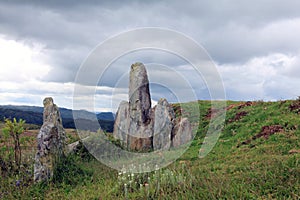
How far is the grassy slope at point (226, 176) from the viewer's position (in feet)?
26.6

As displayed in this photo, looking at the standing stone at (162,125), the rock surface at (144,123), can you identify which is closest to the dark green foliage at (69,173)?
the rock surface at (144,123)

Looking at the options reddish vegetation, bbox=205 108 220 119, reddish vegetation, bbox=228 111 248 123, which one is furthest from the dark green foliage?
reddish vegetation, bbox=205 108 220 119

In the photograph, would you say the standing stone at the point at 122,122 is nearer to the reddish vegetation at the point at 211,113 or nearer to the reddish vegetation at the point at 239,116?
the reddish vegetation at the point at 239,116

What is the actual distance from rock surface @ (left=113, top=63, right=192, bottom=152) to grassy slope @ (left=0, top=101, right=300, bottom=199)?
1697mm

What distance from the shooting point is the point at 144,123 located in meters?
19.4

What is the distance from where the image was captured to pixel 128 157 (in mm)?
15680

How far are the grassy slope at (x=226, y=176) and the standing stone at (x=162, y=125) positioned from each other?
1.88 metres

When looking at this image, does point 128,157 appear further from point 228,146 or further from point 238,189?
point 238,189

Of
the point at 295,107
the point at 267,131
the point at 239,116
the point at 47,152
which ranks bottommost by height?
the point at 47,152

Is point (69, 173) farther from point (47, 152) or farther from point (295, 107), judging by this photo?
point (295, 107)

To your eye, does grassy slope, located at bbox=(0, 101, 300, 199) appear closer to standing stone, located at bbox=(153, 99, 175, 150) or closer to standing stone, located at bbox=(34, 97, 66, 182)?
standing stone, located at bbox=(34, 97, 66, 182)

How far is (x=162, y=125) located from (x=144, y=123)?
44.5 inches

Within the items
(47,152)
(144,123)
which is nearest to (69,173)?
(47,152)

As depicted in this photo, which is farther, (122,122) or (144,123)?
(122,122)
